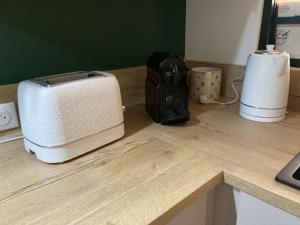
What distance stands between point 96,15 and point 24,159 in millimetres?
575

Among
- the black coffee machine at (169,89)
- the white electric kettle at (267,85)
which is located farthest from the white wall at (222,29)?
the black coffee machine at (169,89)

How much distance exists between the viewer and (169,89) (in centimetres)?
89

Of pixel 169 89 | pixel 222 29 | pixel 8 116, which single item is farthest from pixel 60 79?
pixel 222 29

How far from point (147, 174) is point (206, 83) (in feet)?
2.08

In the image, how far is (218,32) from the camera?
1206 millimetres

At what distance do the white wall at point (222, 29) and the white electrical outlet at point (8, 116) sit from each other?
85cm

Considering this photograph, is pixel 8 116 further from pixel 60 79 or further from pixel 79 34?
pixel 79 34

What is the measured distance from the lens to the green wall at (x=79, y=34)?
2.72 feet

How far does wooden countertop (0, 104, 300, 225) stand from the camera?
513 millimetres

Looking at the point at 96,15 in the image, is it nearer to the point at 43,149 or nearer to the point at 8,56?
the point at 8,56

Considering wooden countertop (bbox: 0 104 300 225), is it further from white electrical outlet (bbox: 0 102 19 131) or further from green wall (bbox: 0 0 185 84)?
green wall (bbox: 0 0 185 84)

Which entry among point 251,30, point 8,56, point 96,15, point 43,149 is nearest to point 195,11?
point 251,30

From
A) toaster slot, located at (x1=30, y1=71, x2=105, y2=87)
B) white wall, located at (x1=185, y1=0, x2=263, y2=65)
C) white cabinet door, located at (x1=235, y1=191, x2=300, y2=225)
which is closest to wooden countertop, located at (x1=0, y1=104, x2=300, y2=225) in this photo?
white cabinet door, located at (x1=235, y1=191, x2=300, y2=225)

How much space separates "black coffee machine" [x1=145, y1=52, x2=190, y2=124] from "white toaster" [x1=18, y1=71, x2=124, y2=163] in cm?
18
